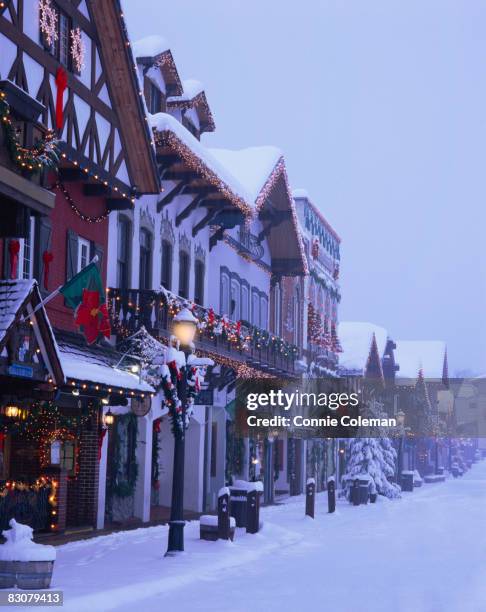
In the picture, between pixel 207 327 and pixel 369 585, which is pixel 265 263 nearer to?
pixel 207 327

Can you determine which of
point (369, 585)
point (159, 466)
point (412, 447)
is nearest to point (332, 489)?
point (159, 466)

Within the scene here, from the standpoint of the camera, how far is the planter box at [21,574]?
15812mm

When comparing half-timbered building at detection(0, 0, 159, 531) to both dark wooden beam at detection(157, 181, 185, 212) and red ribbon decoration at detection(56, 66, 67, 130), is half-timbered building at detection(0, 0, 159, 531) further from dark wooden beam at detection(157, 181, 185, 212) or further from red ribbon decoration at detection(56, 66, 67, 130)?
dark wooden beam at detection(157, 181, 185, 212)

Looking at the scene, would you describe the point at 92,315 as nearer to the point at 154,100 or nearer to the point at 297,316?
the point at 154,100

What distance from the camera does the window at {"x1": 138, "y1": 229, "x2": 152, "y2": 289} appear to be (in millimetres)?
30500

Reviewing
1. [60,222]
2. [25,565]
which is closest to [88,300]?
[60,222]

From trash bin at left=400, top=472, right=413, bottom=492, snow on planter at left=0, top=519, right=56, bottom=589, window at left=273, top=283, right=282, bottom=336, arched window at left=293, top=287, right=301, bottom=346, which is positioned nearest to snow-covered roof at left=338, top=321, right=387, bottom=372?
trash bin at left=400, top=472, right=413, bottom=492

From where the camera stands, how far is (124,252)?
29312 millimetres

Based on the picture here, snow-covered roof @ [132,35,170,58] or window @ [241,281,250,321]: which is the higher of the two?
snow-covered roof @ [132,35,170,58]

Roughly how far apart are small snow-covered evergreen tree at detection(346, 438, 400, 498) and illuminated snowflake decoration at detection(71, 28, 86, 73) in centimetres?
2754

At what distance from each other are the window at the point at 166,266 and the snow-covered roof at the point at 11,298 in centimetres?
1287

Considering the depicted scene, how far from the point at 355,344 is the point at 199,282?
123 ft

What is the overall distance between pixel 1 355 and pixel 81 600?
4.36 m

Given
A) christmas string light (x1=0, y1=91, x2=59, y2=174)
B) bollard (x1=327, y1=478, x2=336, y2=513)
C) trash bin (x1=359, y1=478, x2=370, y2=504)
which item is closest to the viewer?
christmas string light (x1=0, y1=91, x2=59, y2=174)
